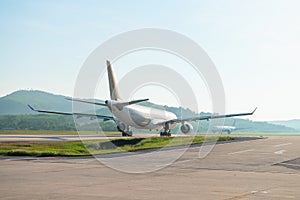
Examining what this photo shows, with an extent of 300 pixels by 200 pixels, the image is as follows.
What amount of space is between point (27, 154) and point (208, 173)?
13.8 m

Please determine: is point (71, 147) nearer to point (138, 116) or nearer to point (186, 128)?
point (138, 116)

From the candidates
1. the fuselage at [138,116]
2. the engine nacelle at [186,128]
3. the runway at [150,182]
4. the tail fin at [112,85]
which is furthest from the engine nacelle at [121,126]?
the runway at [150,182]

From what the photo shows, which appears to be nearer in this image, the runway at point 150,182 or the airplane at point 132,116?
the runway at point 150,182

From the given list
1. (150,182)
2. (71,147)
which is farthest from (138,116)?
(150,182)

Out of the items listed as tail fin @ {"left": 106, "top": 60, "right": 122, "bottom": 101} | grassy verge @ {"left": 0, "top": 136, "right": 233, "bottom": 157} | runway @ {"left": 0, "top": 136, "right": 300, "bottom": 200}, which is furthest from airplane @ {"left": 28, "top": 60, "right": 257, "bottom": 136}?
runway @ {"left": 0, "top": 136, "right": 300, "bottom": 200}

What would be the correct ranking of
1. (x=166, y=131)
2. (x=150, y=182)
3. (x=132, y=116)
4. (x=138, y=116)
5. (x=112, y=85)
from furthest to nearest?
(x=166, y=131), (x=112, y=85), (x=138, y=116), (x=132, y=116), (x=150, y=182)

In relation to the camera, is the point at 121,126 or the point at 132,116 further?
the point at 121,126

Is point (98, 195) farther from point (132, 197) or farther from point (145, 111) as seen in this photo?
point (145, 111)

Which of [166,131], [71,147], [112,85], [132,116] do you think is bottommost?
[71,147]

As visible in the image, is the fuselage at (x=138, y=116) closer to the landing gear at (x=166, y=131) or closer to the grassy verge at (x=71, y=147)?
the landing gear at (x=166, y=131)

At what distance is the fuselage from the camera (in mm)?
60156

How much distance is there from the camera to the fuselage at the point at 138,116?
60156 millimetres

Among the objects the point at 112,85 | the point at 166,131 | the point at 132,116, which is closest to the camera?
the point at 132,116

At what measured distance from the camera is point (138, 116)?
65.1 metres
